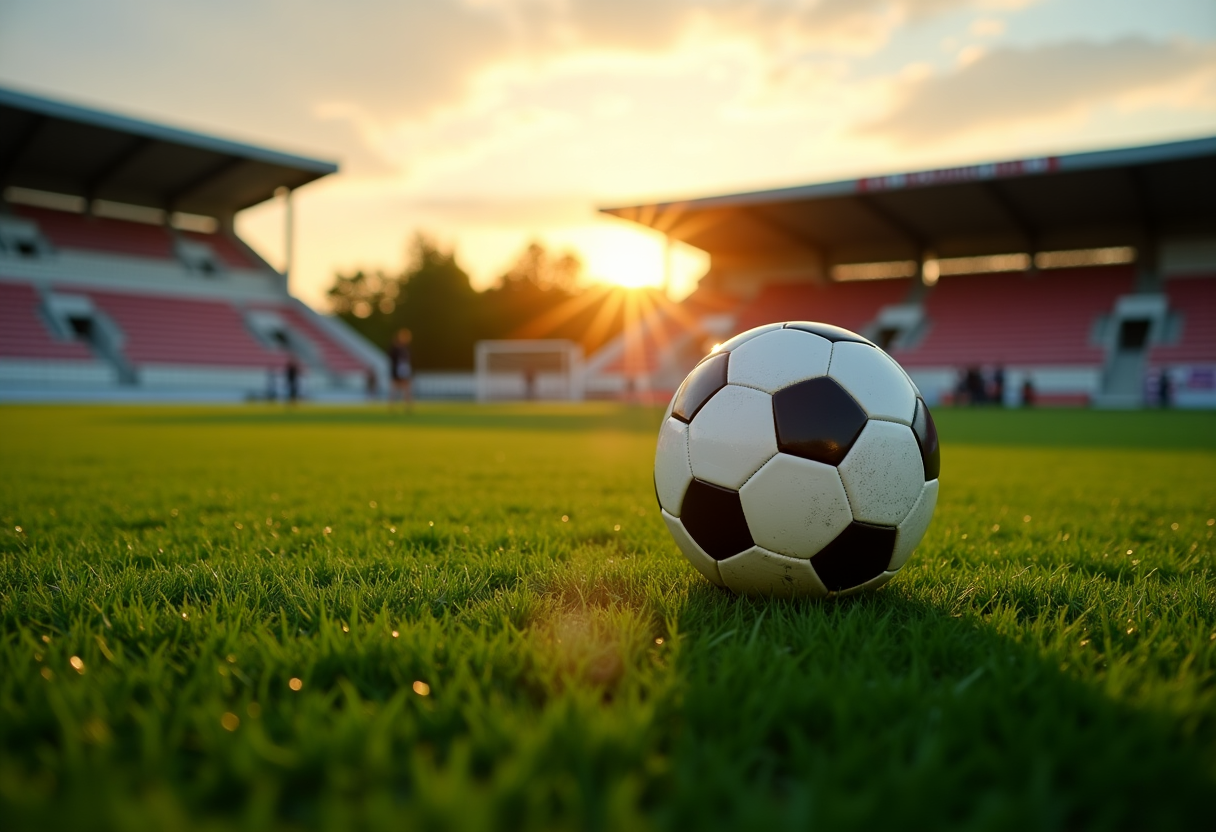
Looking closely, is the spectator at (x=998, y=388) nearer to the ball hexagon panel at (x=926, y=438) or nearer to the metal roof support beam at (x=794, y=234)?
the metal roof support beam at (x=794, y=234)

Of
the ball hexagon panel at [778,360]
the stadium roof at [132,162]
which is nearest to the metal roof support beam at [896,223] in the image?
the stadium roof at [132,162]

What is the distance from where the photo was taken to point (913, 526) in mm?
2150

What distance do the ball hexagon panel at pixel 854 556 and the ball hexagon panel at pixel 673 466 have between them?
1.40 feet

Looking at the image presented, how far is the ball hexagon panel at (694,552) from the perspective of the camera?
7.18ft

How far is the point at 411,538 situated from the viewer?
3064 mm

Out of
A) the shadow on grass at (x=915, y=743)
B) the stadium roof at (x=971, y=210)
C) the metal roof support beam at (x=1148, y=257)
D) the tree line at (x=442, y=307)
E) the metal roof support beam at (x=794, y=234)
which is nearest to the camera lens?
the shadow on grass at (x=915, y=743)

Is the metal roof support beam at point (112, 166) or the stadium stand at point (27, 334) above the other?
the metal roof support beam at point (112, 166)

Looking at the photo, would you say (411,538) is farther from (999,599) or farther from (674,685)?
(999,599)

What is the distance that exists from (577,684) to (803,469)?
893 millimetres

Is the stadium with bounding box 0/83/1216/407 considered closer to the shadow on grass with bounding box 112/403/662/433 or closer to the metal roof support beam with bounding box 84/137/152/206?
the metal roof support beam with bounding box 84/137/152/206

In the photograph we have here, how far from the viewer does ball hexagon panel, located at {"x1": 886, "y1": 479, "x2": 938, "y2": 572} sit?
2121 mm

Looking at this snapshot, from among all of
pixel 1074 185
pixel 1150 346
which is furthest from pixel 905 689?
pixel 1150 346

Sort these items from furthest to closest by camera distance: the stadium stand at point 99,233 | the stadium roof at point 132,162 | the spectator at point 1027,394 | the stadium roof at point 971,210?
the stadium stand at point 99,233 → the stadium roof at point 132,162 → the spectator at point 1027,394 → the stadium roof at point 971,210

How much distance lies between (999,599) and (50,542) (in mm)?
3381
